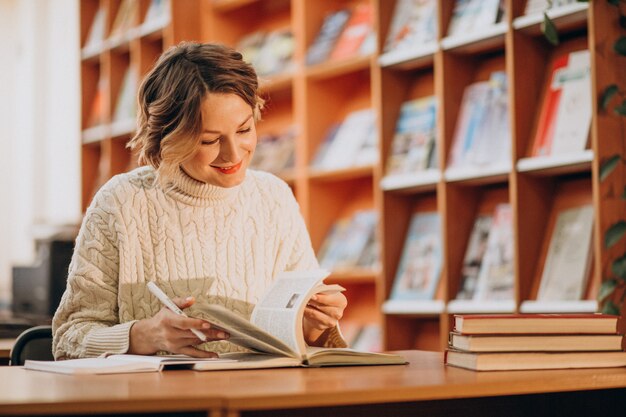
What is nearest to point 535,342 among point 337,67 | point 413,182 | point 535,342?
point 535,342

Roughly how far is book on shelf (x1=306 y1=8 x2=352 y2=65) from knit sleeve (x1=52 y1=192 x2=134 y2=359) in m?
2.16

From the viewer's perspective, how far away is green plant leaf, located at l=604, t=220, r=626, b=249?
279 centimetres

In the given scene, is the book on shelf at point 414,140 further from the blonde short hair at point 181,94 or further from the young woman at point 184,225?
the blonde short hair at point 181,94

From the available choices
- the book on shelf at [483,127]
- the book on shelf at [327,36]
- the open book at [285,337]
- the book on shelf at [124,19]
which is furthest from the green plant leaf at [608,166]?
the book on shelf at [124,19]

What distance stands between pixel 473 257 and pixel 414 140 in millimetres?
503

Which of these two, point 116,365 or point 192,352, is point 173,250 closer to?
point 192,352

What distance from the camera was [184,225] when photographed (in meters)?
2.31

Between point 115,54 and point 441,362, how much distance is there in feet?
13.4

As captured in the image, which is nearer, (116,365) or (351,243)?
(116,365)

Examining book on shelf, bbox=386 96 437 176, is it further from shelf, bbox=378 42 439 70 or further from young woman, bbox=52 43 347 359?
young woman, bbox=52 43 347 359

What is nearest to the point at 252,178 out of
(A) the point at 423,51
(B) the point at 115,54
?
(A) the point at 423,51

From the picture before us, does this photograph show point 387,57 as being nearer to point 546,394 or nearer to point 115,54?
point 546,394

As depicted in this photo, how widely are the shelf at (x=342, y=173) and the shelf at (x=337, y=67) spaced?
391 mm

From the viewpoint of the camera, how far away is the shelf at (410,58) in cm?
356
